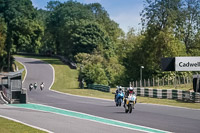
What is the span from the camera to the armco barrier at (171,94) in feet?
117

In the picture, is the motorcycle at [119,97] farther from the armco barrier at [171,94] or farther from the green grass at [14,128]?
the green grass at [14,128]

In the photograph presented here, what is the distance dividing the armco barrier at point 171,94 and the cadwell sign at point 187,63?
3923 millimetres

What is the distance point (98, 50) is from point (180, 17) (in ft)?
70.8

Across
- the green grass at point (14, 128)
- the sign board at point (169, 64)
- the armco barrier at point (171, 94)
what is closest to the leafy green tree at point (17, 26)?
the armco barrier at point (171, 94)

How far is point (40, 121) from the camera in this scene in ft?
63.1

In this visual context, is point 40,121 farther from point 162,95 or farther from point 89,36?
point 89,36

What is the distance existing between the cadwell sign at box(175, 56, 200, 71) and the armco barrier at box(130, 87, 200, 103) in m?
3.92

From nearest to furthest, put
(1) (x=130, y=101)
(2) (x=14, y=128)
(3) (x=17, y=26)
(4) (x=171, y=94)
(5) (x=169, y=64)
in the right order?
(2) (x=14, y=128) → (1) (x=130, y=101) → (4) (x=171, y=94) → (5) (x=169, y=64) → (3) (x=17, y=26)

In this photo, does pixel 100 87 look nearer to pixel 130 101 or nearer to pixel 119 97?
pixel 119 97

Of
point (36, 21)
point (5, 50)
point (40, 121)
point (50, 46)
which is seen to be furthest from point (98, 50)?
point (40, 121)

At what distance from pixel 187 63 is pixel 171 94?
6.59 metres

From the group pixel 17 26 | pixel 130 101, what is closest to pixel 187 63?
pixel 130 101

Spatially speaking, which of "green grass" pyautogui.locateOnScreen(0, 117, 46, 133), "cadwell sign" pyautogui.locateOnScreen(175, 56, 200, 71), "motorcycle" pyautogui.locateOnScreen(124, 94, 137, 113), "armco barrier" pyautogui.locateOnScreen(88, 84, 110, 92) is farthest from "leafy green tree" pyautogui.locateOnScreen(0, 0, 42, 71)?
"green grass" pyautogui.locateOnScreen(0, 117, 46, 133)

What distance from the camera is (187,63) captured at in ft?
150
